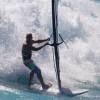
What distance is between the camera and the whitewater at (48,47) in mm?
12080

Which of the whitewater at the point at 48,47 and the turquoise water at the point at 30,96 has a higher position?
the turquoise water at the point at 30,96

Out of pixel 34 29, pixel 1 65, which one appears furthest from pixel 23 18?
pixel 1 65

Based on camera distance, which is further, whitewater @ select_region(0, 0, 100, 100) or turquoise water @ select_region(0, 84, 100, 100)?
whitewater @ select_region(0, 0, 100, 100)

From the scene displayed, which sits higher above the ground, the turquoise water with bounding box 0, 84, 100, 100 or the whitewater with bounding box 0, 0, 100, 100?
the turquoise water with bounding box 0, 84, 100, 100

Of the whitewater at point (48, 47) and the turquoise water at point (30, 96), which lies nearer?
the turquoise water at point (30, 96)

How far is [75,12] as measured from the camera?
73.9ft

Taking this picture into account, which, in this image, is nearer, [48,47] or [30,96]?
[30,96]

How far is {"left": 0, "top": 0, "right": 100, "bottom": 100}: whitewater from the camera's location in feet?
39.6

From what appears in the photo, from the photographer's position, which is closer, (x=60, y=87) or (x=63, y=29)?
(x=60, y=87)

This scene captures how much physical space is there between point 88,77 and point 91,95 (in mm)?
2083

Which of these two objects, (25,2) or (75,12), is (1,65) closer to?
(25,2)

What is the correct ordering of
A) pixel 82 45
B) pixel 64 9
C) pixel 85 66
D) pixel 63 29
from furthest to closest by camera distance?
pixel 64 9, pixel 63 29, pixel 82 45, pixel 85 66

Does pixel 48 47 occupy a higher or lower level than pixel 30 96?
lower

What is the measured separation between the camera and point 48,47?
1578 centimetres
